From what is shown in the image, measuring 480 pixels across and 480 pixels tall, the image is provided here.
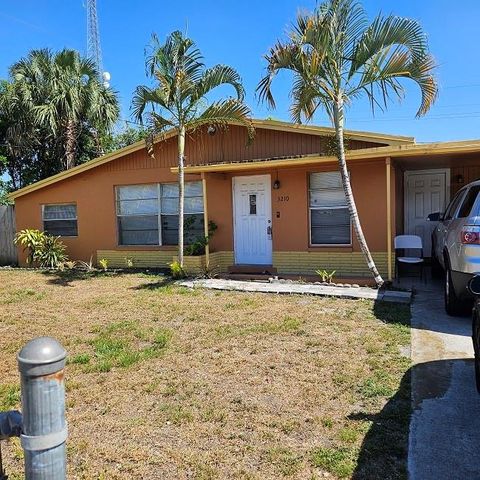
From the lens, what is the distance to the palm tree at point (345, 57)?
7.71 meters

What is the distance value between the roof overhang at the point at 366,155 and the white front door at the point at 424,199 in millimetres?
2580

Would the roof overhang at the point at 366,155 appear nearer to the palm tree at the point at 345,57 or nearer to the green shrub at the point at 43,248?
the palm tree at the point at 345,57

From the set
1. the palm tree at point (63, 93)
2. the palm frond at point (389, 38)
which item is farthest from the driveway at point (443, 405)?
the palm tree at point (63, 93)

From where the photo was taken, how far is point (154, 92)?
976 cm

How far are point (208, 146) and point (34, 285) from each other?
5461 millimetres

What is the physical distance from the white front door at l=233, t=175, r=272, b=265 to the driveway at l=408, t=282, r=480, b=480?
5258mm

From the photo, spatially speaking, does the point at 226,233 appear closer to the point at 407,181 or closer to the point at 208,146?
the point at 208,146

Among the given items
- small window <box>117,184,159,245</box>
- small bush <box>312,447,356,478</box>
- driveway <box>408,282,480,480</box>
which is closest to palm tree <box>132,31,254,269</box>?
small window <box>117,184,159,245</box>

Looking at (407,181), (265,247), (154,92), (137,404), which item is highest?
(154,92)

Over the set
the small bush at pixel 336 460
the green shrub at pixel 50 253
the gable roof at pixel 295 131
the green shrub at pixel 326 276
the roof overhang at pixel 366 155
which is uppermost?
the gable roof at pixel 295 131

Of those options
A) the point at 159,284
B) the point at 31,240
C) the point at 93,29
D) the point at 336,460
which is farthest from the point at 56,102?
the point at 336,460

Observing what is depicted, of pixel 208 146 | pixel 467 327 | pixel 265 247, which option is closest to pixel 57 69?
pixel 208 146

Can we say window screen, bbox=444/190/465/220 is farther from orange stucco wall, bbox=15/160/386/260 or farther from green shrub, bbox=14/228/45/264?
green shrub, bbox=14/228/45/264

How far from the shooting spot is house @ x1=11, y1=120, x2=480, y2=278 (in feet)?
31.7
